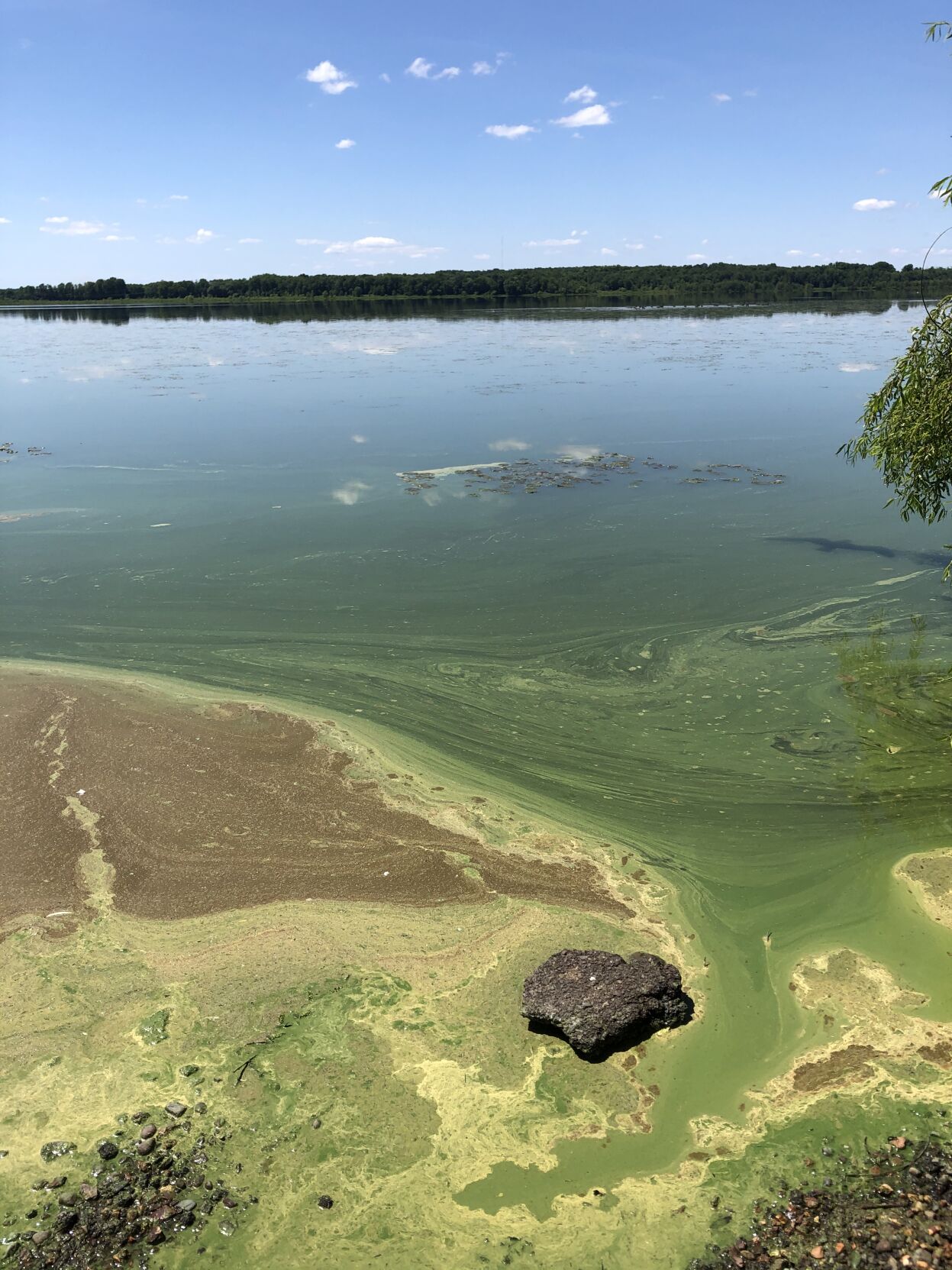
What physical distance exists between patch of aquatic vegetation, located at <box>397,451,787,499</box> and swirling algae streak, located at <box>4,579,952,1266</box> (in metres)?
5.28

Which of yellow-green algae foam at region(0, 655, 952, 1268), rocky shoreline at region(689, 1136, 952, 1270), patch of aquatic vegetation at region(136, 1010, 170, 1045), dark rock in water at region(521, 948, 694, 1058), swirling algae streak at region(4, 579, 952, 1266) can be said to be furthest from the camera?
patch of aquatic vegetation at region(136, 1010, 170, 1045)

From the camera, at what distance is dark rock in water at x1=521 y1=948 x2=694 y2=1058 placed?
3607mm

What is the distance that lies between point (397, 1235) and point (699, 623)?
5.86 m

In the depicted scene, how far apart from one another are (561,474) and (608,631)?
19.1 feet

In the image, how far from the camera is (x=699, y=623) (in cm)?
791

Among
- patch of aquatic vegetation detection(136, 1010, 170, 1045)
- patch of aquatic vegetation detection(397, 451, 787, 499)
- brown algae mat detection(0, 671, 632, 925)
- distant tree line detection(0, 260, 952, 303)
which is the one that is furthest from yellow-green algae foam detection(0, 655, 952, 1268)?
distant tree line detection(0, 260, 952, 303)

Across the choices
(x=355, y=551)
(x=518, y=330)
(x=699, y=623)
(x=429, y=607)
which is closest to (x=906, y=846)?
(x=699, y=623)

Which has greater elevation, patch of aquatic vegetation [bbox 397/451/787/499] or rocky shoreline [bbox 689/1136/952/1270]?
patch of aquatic vegetation [bbox 397/451/787/499]

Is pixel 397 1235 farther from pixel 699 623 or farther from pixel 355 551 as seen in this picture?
pixel 355 551

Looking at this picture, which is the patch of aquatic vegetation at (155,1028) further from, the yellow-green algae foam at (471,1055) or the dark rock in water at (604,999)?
the dark rock in water at (604,999)

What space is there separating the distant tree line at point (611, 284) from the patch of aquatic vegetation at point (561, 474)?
58351mm

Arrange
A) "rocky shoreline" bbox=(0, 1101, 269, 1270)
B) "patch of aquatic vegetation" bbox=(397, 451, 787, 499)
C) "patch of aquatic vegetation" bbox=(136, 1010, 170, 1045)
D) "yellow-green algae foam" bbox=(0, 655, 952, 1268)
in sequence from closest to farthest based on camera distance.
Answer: "rocky shoreline" bbox=(0, 1101, 269, 1270) → "yellow-green algae foam" bbox=(0, 655, 952, 1268) → "patch of aquatic vegetation" bbox=(136, 1010, 170, 1045) → "patch of aquatic vegetation" bbox=(397, 451, 787, 499)

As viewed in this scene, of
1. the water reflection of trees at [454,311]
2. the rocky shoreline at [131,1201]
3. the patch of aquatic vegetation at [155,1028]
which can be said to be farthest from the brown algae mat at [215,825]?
the water reflection of trees at [454,311]

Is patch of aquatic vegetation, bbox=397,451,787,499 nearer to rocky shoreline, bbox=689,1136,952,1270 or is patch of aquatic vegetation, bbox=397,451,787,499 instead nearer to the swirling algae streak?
the swirling algae streak
